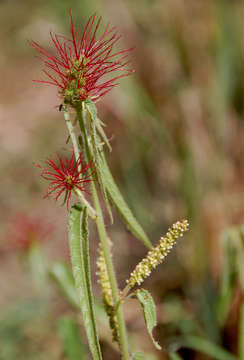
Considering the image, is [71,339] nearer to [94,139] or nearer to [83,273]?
[83,273]

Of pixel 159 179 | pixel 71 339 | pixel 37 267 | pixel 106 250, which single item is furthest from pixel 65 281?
pixel 159 179

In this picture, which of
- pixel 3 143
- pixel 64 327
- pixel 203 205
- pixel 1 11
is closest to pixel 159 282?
pixel 203 205

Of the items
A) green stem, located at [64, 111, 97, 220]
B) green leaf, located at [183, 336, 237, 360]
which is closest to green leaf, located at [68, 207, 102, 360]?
green stem, located at [64, 111, 97, 220]

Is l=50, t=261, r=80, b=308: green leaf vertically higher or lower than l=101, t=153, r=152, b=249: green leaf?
lower

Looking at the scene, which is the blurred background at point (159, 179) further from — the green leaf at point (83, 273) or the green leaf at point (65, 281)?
the green leaf at point (83, 273)

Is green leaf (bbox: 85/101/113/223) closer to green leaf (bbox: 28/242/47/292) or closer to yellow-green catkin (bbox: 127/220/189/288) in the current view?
yellow-green catkin (bbox: 127/220/189/288)

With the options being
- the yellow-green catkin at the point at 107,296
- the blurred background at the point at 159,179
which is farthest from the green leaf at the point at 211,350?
the yellow-green catkin at the point at 107,296
